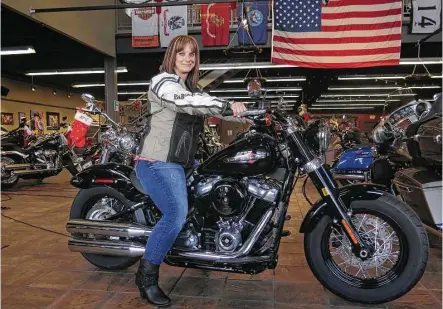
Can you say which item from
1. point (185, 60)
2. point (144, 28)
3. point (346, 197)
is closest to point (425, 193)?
point (346, 197)

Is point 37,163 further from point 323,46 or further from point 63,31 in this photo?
point 323,46

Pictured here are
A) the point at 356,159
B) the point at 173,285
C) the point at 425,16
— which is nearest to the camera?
the point at 173,285

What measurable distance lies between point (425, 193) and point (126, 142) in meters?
3.83

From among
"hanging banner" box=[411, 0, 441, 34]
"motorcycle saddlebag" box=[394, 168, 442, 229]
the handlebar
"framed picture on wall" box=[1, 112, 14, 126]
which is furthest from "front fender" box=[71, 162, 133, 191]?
"framed picture on wall" box=[1, 112, 14, 126]

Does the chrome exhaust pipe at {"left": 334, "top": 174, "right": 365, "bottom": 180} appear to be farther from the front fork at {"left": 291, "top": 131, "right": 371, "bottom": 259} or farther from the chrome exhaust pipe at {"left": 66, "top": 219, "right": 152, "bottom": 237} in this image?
the chrome exhaust pipe at {"left": 66, "top": 219, "right": 152, "bottom": 237}

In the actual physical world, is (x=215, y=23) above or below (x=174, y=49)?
above

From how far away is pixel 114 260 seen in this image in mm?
3133

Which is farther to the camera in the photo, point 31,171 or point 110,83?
point 110,83

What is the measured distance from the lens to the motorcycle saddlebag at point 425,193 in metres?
3.07

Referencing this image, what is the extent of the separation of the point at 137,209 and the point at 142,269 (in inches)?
18.1

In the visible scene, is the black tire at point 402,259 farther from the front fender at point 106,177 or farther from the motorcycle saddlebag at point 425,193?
the front fender at point 106,177

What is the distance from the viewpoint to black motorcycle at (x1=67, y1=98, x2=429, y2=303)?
2.42 m

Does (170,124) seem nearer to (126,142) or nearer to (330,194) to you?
(330,194)

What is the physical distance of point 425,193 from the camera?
3.13 metres
